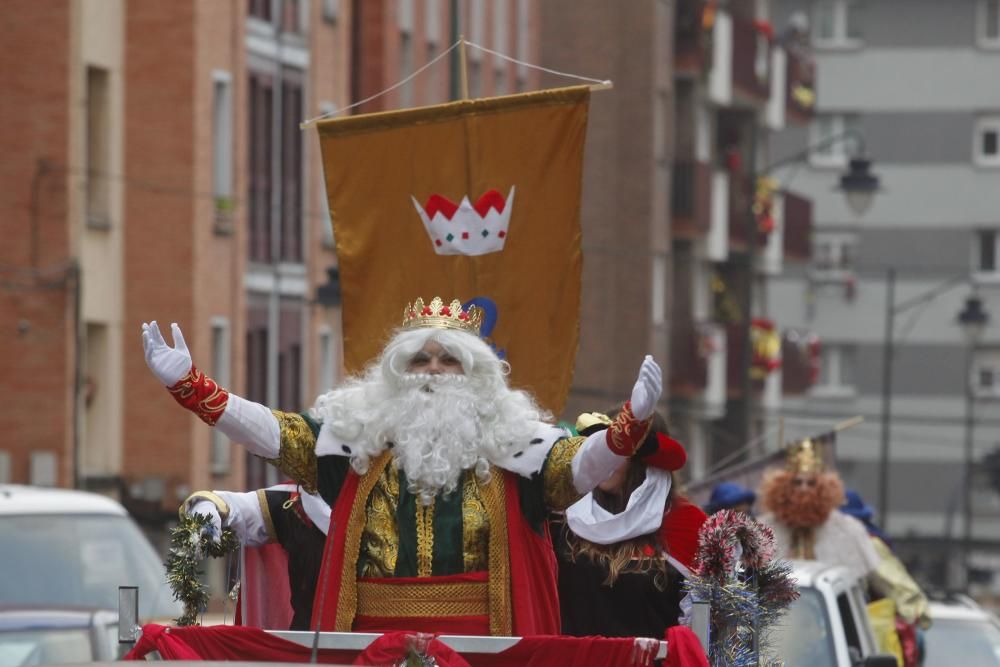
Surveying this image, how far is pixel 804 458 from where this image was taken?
47.3ft

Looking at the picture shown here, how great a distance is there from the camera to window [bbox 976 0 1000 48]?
7094 centimetres

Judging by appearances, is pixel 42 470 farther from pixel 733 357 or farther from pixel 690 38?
pixel 733 357

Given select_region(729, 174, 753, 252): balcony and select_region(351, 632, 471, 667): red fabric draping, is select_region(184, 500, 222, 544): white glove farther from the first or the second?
select_region(729, 174, 753, 252): balcony

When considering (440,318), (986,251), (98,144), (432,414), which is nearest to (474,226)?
(440,318)

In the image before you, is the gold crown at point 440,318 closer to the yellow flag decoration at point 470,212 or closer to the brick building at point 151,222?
the yellow flag decoration at point 470,212

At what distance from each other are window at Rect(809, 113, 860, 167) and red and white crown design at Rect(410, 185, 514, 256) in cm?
6102

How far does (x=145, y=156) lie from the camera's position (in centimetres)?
3481

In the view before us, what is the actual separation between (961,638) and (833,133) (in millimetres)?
58235

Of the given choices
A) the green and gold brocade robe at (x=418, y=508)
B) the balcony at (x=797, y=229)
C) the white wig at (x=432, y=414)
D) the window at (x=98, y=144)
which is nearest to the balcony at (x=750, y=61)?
the balcony at (x=797, y=229)

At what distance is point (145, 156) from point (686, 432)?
22.1 m

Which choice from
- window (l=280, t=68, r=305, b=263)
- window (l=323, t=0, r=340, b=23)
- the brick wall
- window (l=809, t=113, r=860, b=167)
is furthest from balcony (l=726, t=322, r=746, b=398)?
the brick wall

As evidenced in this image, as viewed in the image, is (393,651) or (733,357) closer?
(393,651)

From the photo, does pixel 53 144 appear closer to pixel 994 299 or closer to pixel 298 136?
pixel 298 136

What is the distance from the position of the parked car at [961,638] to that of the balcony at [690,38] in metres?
37.7
